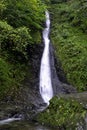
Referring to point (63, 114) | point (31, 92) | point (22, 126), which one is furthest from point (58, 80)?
point (22, 126)

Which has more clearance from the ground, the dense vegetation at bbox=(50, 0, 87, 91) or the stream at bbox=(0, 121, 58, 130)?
the dense vegetation at bbox=(50, 0, 87, 91)

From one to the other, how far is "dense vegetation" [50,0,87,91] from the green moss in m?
5.77

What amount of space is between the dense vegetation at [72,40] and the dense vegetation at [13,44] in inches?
96.4

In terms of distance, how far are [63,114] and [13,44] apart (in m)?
7.09

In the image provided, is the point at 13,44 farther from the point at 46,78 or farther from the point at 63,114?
the point at 63,114

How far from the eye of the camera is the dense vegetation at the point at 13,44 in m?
18.3

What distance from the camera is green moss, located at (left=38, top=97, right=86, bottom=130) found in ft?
44.9

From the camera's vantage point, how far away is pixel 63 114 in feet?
47.1

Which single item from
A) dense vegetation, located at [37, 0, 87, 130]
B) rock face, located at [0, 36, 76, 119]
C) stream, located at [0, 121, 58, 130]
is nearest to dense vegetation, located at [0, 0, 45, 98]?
rock face, located at [0, 36, 76, 119]

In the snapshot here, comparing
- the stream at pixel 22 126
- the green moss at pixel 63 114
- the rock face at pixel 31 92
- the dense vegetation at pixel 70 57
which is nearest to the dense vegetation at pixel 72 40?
the dense vegetation at pixel 70 57

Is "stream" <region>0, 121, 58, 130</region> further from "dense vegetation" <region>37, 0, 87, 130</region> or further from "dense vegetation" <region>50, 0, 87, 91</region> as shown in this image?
"dense vegetation" <region>50, 0, 87, 91</region>

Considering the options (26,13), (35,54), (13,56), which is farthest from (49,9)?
(13,56)

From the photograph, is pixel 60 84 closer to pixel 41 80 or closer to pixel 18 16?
pixel 41 80

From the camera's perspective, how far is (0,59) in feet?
60.2
